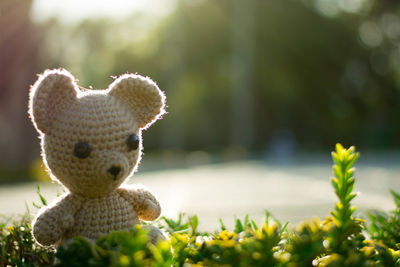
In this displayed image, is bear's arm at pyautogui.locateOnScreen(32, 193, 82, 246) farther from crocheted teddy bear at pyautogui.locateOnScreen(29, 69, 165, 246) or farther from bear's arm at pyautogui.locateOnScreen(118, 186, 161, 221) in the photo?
bear's arm at pyautogui.locateOnScreen(118, 186, 161, 221)

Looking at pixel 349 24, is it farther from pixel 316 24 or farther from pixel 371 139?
pixel 371 139

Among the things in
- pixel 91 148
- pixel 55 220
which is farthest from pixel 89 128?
pixel 55 220

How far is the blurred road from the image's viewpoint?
6688mm

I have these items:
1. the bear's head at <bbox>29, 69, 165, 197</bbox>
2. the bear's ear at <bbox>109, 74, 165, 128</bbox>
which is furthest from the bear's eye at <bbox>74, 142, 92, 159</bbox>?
the bear's ear at <bbox>109, 74, 165, 128</bbox>

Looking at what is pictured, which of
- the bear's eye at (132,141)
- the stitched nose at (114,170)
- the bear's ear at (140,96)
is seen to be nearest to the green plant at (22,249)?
the stitched nose at (114,170)

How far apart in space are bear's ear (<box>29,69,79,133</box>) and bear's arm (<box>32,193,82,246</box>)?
0.27 meters

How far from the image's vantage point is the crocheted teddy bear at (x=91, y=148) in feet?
5.72

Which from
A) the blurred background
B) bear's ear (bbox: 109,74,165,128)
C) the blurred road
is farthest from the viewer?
the blurred background

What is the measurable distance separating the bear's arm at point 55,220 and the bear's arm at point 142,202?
0.60ft

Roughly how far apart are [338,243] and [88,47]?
37.2 metres

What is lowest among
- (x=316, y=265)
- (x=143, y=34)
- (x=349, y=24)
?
(x=316, y=265)

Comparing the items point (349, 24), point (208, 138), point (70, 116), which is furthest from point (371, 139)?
point (70, 116)

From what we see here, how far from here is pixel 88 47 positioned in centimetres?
3681

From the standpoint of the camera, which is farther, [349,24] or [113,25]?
[113,25]
